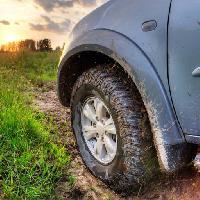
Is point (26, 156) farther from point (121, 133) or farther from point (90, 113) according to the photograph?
Result: point (121, 133)

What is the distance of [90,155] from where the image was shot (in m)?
3.83

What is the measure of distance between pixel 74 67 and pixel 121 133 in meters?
0.90

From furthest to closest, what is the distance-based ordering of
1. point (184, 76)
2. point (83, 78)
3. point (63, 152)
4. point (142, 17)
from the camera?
point (63, 152) → point (83, 78) → point (142, 17) → point (184, 76)

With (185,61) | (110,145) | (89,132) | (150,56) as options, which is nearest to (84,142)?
(89,132)

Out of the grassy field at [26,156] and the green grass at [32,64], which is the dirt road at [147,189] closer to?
the grassy field at [26,156]

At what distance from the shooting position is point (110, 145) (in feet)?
11.5

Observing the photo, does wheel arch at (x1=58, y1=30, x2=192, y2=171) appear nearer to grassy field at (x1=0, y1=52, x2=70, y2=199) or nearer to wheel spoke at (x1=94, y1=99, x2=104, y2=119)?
wheel spoke at (x1=94, y1=99, x2=104, y2=119)

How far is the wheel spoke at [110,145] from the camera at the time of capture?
3504mm

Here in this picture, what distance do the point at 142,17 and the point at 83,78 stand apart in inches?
33.8

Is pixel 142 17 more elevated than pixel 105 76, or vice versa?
pixel 142 17

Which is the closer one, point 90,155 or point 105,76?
point 105,76

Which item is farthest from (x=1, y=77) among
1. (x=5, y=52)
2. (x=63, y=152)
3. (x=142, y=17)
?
(x=5, y=52)

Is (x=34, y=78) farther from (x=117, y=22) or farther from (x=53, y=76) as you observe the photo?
(x=117, y=22)

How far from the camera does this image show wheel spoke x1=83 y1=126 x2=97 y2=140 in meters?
3.74
